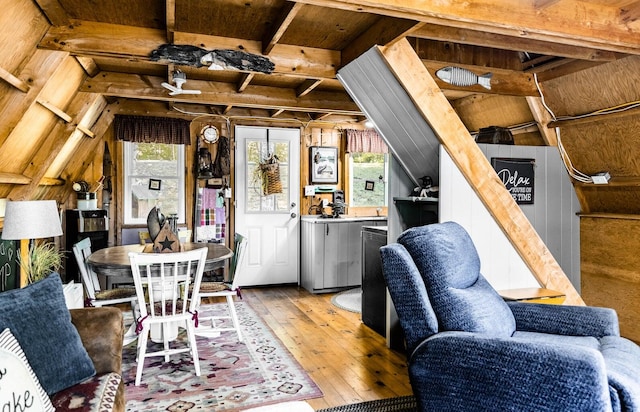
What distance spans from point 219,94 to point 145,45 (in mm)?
1553

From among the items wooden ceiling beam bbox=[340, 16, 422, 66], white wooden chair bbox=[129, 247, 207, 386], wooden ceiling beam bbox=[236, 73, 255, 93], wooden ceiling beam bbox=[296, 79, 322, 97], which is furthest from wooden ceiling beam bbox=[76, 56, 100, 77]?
wooden ceiling beam bbox=[340, 16, 422, 66]

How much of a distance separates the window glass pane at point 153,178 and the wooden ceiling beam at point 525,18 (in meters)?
4.02

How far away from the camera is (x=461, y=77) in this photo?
3.27m

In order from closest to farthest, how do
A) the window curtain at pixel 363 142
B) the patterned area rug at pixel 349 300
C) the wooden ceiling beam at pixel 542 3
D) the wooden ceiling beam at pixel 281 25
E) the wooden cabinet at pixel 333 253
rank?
the wooden ceiling beam at pixel 542 3
the wooden ceiling beam at pixel 281 25
the patterned area rug at pixel 349 300
the wooden cabinet at pixel 333 253
the window curtain at pixel 363 142

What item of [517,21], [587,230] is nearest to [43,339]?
[517,21]

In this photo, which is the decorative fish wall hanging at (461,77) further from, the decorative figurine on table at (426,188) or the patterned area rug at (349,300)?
the patterned area rug at (349,300)

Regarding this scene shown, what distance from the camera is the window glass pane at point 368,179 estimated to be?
6435mm

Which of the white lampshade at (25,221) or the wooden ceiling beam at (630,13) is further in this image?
the white lampshade at (25,221)

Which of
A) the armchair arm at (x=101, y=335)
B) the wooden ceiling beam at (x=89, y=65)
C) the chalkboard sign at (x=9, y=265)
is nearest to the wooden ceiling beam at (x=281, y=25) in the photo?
the wooden ceiling beam at (x=89, y=65)

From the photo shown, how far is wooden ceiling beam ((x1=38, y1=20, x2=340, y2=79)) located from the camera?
2773mm

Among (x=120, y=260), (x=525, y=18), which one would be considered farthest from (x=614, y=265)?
(x=120, y=260)

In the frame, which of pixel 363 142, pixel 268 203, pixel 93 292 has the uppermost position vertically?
pixel 363 142

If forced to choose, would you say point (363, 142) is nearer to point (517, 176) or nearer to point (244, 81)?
point (244, 81)

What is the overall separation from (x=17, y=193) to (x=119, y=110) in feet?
5.64
